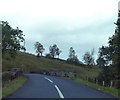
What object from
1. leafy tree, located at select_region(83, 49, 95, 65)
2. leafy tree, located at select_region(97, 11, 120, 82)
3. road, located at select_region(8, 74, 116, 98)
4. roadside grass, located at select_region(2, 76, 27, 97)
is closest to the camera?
road, located at select_region(8, 74, 116, 98)

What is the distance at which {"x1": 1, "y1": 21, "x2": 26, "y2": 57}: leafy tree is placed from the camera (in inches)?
1943

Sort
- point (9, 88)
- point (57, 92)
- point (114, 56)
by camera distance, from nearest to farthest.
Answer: point (57, 92)
point (9, 88)
point (114, 56)

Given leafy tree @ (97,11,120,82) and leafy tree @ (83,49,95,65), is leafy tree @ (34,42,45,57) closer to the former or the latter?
leafy tree @ (83,49,95,65)

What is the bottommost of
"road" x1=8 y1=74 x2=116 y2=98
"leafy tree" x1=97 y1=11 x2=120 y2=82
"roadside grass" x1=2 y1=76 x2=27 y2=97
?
"road" x1=8 y1=74 x2=116 y2=98

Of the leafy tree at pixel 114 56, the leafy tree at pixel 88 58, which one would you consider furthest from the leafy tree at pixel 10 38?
the leafy tree at pixel 88 58

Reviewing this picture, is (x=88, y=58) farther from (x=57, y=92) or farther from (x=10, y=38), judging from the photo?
(x=57, y=92)

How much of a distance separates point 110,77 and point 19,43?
13979mm

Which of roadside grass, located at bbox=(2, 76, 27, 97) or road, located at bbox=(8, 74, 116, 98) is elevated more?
roadside grass, located at bbox=(2, 76, 27, 97)

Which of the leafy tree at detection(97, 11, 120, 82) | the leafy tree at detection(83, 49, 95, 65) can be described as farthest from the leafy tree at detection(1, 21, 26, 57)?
the leafy tree at detection(83, 49, 95, 65)

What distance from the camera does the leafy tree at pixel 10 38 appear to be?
49344 mm

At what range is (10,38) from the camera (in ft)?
168

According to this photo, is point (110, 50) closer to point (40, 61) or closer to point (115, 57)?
point (115, 57)

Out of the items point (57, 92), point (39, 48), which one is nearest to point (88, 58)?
point (39, 48)

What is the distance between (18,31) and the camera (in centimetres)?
5372
